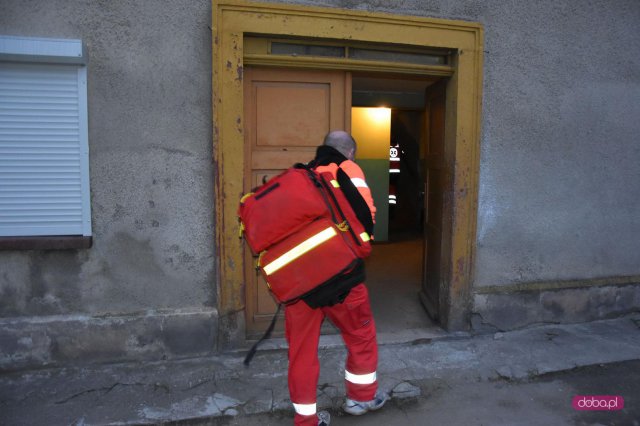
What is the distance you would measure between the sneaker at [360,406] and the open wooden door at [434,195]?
168cm

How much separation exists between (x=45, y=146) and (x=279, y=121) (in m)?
1.90

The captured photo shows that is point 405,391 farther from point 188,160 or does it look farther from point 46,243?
point 46,243

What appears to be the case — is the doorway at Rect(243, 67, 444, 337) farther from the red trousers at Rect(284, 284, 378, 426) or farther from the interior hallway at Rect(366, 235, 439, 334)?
the red trousers at Rect(284, 284, 378, 426)

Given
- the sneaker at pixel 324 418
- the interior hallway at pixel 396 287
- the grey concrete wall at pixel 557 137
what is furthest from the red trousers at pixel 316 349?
the grey concrete wall at pixel 557 137

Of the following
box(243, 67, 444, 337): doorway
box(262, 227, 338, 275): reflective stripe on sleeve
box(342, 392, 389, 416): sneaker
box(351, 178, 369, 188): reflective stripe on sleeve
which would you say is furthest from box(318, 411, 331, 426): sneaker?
box(351, 178, 369, 188): reflective stripe on sleeve

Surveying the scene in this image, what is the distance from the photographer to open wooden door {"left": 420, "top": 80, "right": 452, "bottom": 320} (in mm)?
4801

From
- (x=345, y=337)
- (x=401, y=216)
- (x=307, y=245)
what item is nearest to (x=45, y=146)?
(x=307, y=245)

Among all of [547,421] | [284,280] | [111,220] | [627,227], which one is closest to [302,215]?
[284,280]

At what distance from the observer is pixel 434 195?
16.6 feet

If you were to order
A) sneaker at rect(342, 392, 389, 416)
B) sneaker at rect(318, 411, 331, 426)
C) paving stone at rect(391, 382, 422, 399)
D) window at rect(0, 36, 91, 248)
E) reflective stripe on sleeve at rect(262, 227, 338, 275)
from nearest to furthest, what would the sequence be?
reflective stripe on sleeve at rect(262, 227, 338, 275) → sneaker at rect(318, 411, 331, 426) → sneaker at rect(342, 392, 389, 416) → paving stone at rect(391, 382, 422, 399) → window at rect(0, 36, 91, 248)

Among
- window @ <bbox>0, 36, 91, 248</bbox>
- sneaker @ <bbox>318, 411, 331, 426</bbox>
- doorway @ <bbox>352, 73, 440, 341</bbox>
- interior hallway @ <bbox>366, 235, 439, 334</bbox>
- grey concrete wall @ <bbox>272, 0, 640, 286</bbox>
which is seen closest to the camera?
sneaker @ <bbox>318, 411, 331, 426</bbox>

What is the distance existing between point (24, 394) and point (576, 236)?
5054 millimetres

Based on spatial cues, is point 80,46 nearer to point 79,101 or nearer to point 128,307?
point 79,101

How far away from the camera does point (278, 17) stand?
3.99 metres
